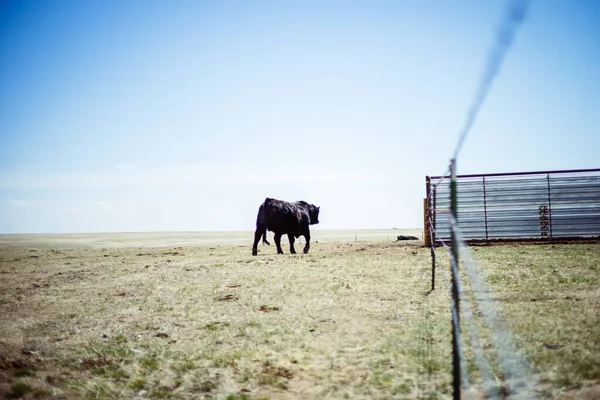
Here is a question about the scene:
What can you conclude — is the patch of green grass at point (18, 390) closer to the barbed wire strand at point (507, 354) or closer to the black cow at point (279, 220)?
the barbed wire strand at point (507, 354)

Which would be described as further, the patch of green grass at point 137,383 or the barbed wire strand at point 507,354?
the patch of green grass at point 137,383

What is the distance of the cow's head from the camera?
20388 millimetres

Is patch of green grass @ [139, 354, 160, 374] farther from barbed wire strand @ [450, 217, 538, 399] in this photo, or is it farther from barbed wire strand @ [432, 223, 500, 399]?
barbed wire strand @ [450, 217, 538, 399]

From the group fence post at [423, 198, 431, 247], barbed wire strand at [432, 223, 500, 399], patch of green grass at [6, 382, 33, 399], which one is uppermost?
fence post at [423, 198, 431, 247]

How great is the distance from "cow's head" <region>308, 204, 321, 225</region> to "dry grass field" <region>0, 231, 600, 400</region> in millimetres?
10976

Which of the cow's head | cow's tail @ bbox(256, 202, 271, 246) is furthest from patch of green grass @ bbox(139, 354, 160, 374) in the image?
the cow's head

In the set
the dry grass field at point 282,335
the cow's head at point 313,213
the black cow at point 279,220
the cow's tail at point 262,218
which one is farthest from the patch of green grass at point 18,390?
the cow's head at point 313,213

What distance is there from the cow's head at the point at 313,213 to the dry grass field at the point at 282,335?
11.0 metres

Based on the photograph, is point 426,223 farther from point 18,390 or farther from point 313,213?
point 18,390

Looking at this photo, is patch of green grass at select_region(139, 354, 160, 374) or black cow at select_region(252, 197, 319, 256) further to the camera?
black cow at select_region(252, 197, 319, 256)

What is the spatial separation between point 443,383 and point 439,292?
360 centimetres

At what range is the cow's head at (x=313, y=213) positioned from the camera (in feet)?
66.9

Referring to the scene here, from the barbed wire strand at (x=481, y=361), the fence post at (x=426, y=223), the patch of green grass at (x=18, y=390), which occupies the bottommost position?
the patch of green grass at (x=18, y=390)

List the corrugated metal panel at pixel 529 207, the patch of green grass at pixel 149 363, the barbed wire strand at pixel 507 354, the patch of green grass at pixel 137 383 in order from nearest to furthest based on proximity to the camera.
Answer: the barbed wire strand at pixel 507 354, the patch of green grass at pixel 137 383, the patch of green grass at pixel 149 363, the corrugated metal panel at pixel 529 207
